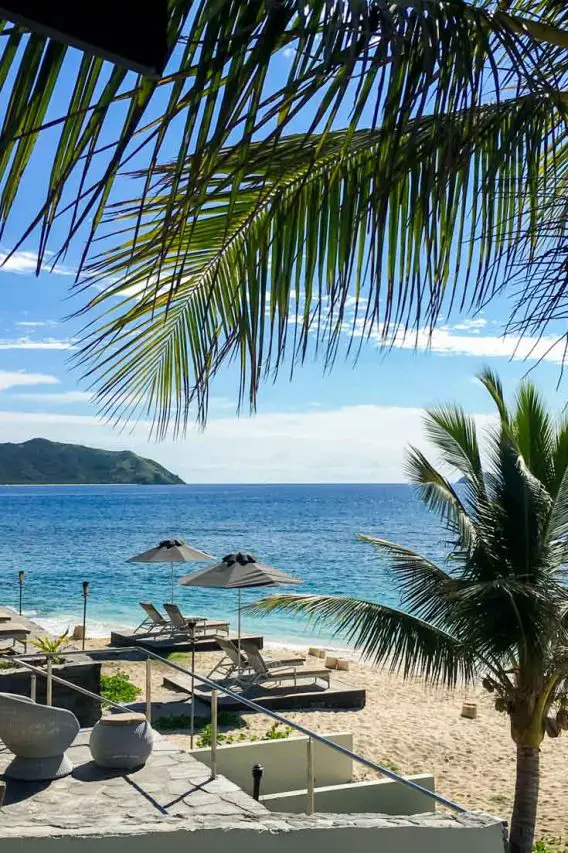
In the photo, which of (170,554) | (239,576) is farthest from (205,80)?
(170,554)

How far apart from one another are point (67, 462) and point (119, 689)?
110m

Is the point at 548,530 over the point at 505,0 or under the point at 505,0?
under

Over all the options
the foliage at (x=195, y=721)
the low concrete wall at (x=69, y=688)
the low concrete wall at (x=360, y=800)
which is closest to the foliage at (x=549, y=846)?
the low concrete wall at (x=360, y=800)

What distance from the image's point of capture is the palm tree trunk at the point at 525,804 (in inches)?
375

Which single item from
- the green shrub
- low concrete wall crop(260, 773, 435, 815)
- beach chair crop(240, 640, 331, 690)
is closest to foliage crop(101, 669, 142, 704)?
beach chair crop(240, 640, 331, 690)

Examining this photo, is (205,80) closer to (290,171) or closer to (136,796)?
(290,171)

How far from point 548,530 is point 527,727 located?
88.4 inches

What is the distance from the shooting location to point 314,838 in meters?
5.28

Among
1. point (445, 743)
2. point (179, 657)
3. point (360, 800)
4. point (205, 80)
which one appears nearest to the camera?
point (205, 80)

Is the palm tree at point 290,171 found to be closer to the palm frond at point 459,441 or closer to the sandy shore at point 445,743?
the palm frond at point 459,441

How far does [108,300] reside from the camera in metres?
1.84

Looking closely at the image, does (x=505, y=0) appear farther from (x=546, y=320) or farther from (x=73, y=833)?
(x=73, y=833)

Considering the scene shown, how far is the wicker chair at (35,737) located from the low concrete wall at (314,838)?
223 cm

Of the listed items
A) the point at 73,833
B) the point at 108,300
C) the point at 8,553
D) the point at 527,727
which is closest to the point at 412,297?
the point at 108,300
